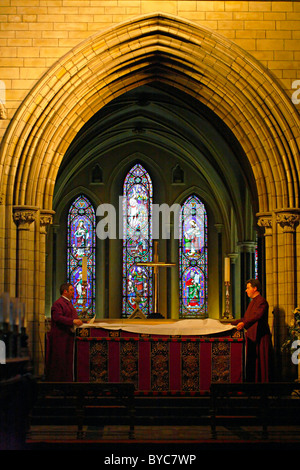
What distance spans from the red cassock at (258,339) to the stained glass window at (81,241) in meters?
11.5

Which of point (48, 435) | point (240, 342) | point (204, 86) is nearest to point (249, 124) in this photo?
point (204, 86)

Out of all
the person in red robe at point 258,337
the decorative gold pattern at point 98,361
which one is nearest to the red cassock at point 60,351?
the decorative gold pattern at point 98,361

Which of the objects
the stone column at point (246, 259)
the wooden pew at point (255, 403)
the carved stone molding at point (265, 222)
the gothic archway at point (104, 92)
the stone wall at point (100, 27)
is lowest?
the wooden pew at point (255, 403)

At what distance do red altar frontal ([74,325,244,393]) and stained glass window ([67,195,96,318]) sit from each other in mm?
11547

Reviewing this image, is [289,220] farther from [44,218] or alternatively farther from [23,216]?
[23,216]

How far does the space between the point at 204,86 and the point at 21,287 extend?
14.8 ft

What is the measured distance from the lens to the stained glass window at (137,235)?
2283 centimetres

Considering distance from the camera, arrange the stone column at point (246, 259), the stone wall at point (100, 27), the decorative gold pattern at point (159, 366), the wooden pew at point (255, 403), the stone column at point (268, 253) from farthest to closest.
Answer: the stone column at point (246, 259) → the stone column at point (268, 253) → the stone wall at point (100, 27) → the decorative gold pattern at point (159, 366) → the wooden pew at point (255, 403)

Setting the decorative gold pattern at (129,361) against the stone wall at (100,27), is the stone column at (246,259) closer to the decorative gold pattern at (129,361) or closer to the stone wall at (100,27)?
the stone wall at (100,27)

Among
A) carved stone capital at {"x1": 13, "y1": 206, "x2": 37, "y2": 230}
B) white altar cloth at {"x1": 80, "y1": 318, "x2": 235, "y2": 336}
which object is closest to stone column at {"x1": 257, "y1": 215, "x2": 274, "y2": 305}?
white altar cloth at {"x1": 80, "y1": 318, "x2": 235, "y2": 336}

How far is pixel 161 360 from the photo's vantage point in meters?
11.1

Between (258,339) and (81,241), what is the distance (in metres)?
12.0

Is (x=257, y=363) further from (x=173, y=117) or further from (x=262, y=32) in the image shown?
(x=173, y=117)

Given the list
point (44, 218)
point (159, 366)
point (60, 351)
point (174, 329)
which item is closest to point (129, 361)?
point (159, 366)
